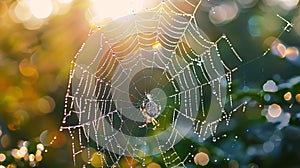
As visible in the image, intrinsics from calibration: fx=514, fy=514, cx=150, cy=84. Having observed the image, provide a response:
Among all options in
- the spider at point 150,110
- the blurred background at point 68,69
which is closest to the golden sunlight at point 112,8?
the blurred background at point 68,69

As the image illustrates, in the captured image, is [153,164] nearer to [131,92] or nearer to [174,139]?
[174,139]

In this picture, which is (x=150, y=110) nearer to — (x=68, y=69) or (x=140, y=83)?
(x=140, y=83)

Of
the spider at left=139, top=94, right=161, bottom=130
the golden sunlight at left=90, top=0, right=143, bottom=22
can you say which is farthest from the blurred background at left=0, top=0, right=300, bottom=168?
the spider at left=139, top=94, right=161, bottom=130

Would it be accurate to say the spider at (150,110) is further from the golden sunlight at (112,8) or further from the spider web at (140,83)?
the golden sunlight at (112,8)

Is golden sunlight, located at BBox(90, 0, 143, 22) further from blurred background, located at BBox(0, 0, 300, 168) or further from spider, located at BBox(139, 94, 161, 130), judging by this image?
spider, located at BBox(139, 94, 161, 130)

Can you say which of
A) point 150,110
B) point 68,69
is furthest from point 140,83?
point 68,69

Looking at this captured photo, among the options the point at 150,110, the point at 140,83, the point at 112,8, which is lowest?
the point at 150,110

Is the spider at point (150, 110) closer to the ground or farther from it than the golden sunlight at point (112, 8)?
closer to the ground
